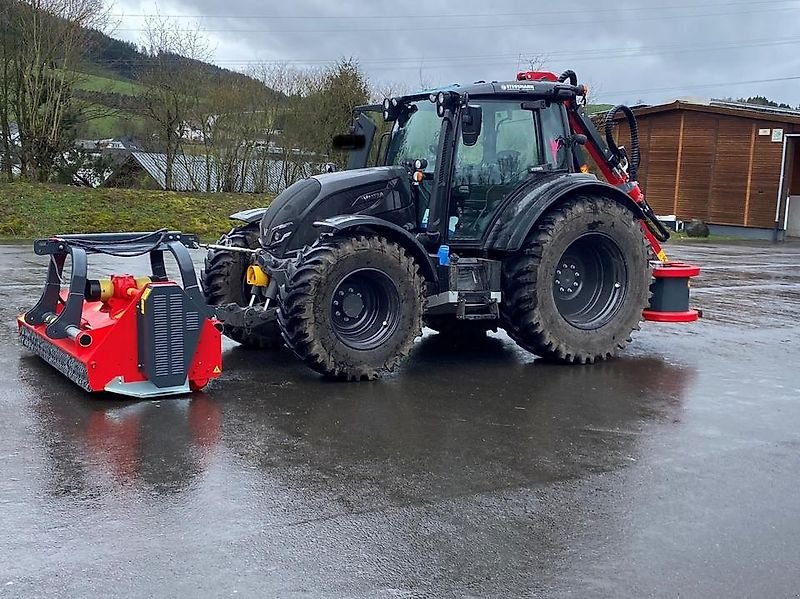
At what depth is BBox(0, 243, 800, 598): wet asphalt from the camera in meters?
3.79

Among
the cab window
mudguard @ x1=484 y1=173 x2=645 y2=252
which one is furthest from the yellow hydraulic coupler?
mudguard @ x1=484 y1=173 x2=645 y2=252

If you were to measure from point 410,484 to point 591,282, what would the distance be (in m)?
4.17

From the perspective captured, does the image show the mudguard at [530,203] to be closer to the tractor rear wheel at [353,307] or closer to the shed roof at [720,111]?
the tractor rear wheel at [353,307]

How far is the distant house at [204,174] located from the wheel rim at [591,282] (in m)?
18.7

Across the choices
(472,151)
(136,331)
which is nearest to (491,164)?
(472,151)

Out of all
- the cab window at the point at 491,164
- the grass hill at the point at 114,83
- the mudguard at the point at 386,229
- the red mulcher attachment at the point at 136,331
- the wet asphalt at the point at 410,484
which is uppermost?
the grass hill at the point at 114,83

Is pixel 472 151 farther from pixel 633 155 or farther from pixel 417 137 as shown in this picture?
pixel 633 155

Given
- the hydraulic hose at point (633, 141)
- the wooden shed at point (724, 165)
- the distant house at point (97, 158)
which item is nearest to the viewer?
the hydraulic hose at point (633, 141)

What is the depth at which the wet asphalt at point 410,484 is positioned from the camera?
3785 mm

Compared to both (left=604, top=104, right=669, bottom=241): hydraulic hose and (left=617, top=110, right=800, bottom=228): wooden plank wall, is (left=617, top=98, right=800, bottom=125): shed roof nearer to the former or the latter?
(left=617, top=110, right=800, bottom=228): wooden plank wall

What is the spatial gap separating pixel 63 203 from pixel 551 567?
64.5 feet

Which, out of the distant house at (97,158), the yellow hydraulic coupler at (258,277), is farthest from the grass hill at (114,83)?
the yellow hydraulic coupler at (258,277)

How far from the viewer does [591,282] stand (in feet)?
27.9

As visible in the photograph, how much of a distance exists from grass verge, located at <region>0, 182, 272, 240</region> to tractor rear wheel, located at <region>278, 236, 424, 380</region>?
14123 mm
